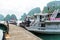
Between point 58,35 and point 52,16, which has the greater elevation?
point 52,16

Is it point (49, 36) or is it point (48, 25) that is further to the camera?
point (48, 25)

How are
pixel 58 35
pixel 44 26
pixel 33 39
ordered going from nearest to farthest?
pixel 33 39 < pixel 58 35 < pixel 44 26

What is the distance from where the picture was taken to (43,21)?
36469 mm

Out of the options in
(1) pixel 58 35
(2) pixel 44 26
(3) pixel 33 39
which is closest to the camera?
(3) pixel 33 39

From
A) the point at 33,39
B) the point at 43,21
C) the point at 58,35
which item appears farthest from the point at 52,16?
the point at 33,39

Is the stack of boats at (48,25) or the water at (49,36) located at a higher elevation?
the stack of boats at (48,25)

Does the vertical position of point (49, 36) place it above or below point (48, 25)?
below

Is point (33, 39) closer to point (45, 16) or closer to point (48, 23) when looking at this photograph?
point (48, 23)

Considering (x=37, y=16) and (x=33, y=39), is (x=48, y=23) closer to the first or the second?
(x=37, y=16)

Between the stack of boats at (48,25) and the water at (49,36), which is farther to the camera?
the stack of boats at (48,25)

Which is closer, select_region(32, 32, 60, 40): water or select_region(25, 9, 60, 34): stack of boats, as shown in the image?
select_region(32, 32, 60, 40): water

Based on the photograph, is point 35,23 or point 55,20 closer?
point 55,20

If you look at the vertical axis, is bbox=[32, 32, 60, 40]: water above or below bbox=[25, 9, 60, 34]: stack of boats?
below

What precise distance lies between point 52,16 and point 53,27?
7.24 feet
